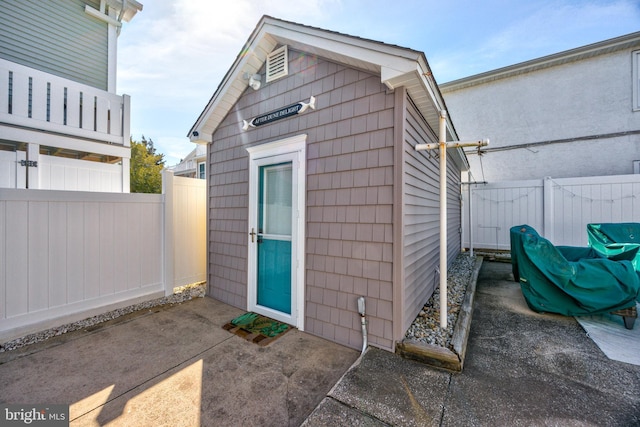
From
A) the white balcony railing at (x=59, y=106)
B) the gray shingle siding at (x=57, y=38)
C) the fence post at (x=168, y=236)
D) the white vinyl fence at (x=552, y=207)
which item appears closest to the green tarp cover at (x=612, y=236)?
the white vinyl fence at (x=552, y=207)

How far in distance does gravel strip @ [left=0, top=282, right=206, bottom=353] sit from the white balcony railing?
13.0 feet

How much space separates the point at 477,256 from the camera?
23.0 feet

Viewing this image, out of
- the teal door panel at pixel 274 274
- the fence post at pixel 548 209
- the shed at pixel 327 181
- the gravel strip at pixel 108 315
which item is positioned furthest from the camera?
the fence post at pixel 548 209

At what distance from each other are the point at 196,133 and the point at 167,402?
3.78 metres

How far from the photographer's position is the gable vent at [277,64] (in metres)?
3.35

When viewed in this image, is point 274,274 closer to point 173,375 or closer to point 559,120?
point 173,375

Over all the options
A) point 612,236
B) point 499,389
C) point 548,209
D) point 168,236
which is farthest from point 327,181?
point 548,209

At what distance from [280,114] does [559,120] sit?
29.0 feet

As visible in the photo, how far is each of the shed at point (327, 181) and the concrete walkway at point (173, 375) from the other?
0.60 m

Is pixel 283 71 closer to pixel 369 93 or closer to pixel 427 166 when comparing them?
pixel 369 93

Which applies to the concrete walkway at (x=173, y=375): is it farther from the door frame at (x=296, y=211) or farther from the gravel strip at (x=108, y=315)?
the door frame at (x=296, y=211)

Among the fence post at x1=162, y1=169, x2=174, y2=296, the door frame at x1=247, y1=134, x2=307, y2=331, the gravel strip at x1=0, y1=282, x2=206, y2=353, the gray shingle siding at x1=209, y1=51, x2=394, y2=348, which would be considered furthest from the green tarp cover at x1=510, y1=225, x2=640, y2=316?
the fence post at x1=162, y1=169, x2=174, y2=296

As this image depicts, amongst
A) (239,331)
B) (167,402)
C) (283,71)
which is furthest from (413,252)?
(283,71)

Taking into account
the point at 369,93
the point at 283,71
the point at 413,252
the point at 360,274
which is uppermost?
the point at 283,71
